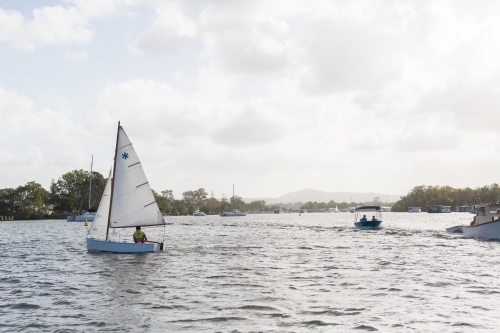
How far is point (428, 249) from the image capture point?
53.1 metres

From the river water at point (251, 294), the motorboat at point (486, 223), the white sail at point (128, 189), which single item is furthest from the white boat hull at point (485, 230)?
the white sail at point (128, 189)

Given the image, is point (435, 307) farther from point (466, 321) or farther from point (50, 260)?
point (50, 260)

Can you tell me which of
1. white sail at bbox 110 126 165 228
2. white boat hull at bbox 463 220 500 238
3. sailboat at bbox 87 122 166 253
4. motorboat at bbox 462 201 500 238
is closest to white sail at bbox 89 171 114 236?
sailboat at bbox 87 122 166 253

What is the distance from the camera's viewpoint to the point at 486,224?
6312 cm

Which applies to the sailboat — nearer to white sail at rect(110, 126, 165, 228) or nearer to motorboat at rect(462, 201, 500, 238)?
white sail at rect(110, 126, 165, 228)

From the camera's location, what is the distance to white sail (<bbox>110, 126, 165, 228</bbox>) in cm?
4528

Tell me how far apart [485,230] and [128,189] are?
45249 mm

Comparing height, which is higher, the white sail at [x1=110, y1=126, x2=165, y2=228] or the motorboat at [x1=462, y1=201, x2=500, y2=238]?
the white sail at [x1=110, y1=126, x2=165, y2=228]

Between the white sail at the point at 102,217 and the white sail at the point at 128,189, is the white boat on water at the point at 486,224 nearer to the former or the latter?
the white sail at the point at 128,189

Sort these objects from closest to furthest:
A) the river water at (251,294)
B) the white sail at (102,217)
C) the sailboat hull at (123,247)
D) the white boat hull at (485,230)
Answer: the river water at (251,294) → the sailboat hull at (123,247) → the white sail at (102,217) → the white boat hull at (485,230)

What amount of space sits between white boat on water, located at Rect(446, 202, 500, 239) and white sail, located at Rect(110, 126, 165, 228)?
4193cm

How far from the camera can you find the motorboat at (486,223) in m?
62.0

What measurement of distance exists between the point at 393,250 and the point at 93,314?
36996 mm

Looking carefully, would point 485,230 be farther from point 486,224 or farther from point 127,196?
point 127,196
